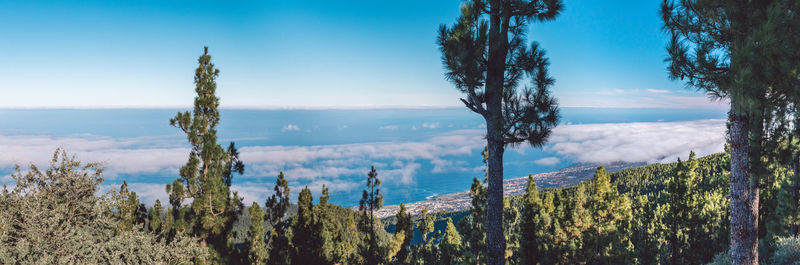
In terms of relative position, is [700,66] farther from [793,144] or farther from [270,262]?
[270,262]

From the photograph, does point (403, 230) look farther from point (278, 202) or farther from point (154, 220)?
point (154, 220)

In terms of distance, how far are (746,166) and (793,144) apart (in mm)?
8284

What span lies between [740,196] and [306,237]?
1814 centimetres

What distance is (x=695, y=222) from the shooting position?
2331 centimetres

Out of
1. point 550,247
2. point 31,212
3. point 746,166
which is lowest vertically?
point 550,247

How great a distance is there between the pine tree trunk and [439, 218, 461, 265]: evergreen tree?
16.9m

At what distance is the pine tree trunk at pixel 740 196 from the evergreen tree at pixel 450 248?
1690cm

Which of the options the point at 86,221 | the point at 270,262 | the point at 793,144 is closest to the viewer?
the point at 86,221

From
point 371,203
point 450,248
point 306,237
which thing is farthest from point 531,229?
point 306,237

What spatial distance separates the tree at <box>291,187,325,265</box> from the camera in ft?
65.6

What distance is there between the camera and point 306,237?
20422 mm

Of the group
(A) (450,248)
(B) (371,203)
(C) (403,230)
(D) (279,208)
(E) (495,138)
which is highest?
(E) (495,138)

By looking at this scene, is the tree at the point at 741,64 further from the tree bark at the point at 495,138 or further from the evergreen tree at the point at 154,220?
the evergreen tree at the point at 154,220

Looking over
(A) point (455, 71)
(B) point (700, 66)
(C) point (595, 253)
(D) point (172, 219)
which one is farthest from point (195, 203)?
(C) point (595, 253)
